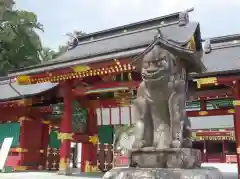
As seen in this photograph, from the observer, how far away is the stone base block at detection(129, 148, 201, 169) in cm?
497

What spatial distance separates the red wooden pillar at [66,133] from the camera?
37.2ft

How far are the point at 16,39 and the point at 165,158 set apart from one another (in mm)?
27488

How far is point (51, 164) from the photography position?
51.8ft

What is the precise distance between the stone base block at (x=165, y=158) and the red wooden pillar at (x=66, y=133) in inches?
257

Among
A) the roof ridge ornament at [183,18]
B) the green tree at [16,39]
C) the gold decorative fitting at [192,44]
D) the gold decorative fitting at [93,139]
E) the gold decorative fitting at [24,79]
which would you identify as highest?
the green tree at [16,39]

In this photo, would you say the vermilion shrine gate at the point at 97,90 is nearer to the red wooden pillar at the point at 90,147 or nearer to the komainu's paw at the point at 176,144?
the red wooden pillar at the point at 90,147

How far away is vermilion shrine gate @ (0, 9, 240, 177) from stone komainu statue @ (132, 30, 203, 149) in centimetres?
420

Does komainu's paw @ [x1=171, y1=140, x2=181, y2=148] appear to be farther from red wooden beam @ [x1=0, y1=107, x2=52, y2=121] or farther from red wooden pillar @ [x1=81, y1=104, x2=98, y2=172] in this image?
red wooden beam @ [x1=0, y1=107, x2=52, y2=121]

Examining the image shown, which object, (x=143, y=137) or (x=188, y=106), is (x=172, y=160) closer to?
(x=143, y=137)

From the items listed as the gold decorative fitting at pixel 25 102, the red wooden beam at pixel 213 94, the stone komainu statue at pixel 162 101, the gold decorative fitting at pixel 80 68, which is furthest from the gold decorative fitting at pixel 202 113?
the gold decorative fitting at pixel 25 102

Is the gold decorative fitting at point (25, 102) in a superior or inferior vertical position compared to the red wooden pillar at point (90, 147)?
superior

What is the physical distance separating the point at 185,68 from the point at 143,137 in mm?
1815

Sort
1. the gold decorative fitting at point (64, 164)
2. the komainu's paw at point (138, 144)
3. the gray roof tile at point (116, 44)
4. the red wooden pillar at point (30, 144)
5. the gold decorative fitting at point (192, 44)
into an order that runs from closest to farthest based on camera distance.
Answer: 1. the komainu's paw at point (138, 144)
2. the gold decorative fitting at point (192, 44)
3. the gray roof tile at point (116, 44)
4. the gold decorative fitting at point (64, 164)
5. the red wooden pillar at point (30, 144)

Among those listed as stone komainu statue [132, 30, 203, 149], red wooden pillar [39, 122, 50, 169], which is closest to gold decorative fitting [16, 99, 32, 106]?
red wooden pillar [39, 122, 50, 169]
